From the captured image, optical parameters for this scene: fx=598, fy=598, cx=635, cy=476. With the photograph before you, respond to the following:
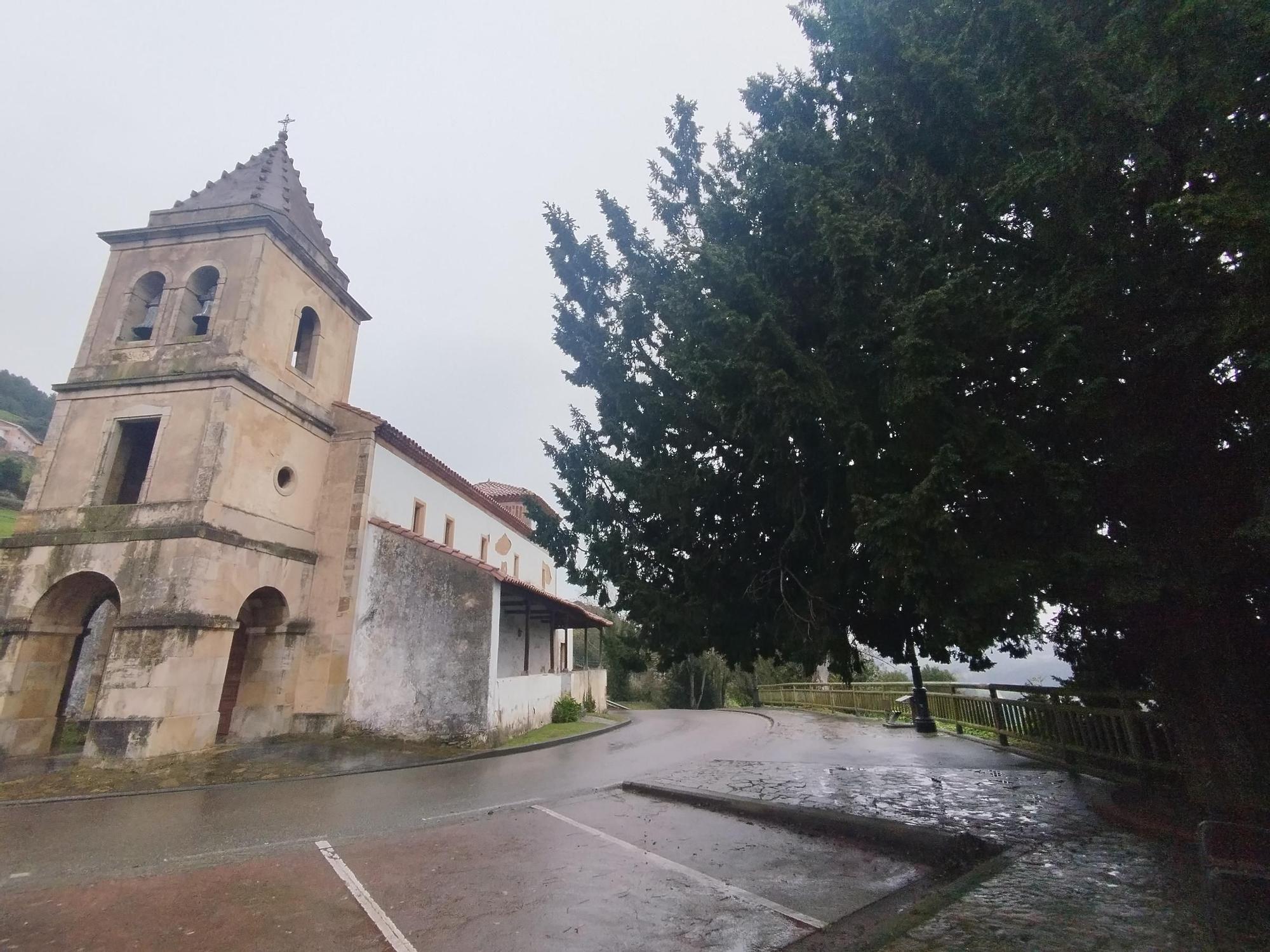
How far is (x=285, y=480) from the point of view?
15.0 m

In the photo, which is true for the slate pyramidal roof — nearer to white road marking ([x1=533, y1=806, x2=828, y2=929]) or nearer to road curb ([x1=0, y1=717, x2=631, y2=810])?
road curb ([x1=0, y1=717, x2=631, y2=810])

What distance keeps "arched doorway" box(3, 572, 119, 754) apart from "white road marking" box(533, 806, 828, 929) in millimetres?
12275

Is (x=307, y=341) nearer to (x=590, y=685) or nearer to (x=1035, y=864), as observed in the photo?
(x=590, y=685)

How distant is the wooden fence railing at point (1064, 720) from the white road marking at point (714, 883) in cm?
378

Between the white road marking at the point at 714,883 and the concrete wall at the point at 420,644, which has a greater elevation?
the concrete wall at the point at 420,644

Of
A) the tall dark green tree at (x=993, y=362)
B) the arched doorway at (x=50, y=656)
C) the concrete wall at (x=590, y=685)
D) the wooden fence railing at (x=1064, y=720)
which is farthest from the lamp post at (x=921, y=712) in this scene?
the arched doorway at (x=50, y=656)

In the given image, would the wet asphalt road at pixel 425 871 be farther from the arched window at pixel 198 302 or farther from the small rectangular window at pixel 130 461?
the arched window at pixel 198 302

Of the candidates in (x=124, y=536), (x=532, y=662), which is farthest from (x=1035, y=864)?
(x=532, y=662)

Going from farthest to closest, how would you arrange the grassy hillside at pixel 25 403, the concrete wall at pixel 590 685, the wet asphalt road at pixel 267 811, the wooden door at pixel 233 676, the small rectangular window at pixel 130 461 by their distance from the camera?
1. the grassy hillside at pixel 25 403
2. the concrete wall at pixel 590 685
3. the wooden door at pixel 233 676
4. the small rectangular window at pixel 130 461
5. the wet asphalt road at pixel 267 811

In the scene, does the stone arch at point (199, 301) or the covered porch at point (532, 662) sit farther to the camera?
the covered porch at point (532, 662)

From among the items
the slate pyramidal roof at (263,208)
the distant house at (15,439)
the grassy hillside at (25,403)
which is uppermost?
the grassy hillside at (25,403)

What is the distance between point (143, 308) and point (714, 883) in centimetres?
1862

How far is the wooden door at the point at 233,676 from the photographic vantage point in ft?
48.5

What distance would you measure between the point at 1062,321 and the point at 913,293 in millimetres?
1062
